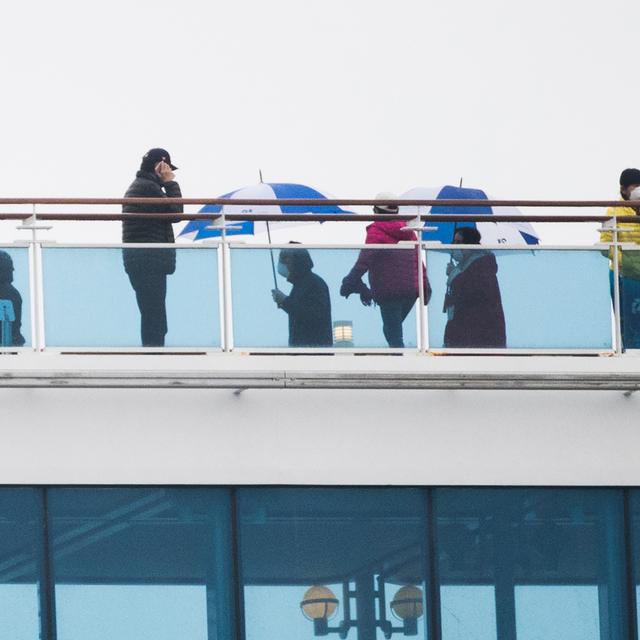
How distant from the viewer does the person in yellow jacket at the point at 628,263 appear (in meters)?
14.8

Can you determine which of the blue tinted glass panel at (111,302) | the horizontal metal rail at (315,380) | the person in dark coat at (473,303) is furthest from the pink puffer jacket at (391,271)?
the blue tinted glass panel at (111,302)

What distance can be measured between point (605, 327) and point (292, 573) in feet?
10.9

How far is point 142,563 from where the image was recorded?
14008mm

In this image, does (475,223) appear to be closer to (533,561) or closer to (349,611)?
(533,561)

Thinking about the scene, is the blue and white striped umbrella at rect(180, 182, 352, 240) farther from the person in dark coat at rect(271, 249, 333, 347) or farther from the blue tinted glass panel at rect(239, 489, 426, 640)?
the blue tinted glass panel at rect(239, 489, 426, 640)

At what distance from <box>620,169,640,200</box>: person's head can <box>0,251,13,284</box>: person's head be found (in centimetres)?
517

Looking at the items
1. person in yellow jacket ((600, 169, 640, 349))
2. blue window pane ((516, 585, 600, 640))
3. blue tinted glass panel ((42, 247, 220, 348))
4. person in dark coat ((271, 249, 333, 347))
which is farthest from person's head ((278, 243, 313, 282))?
blue window pane ((516, 585, 600, 640))

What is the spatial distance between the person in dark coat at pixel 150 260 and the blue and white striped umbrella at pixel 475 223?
7.68ft

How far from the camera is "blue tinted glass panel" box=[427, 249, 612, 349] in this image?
14.6 meters

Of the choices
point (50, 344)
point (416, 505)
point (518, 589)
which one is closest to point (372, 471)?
point (416, 505)

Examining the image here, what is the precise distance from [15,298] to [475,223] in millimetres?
4300

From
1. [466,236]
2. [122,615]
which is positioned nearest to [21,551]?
[122,615]

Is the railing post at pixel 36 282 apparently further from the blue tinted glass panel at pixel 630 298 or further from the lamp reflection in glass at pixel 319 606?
the blue tinted glass panel at pixel 630 298

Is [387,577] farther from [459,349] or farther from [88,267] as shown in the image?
[88,267]
